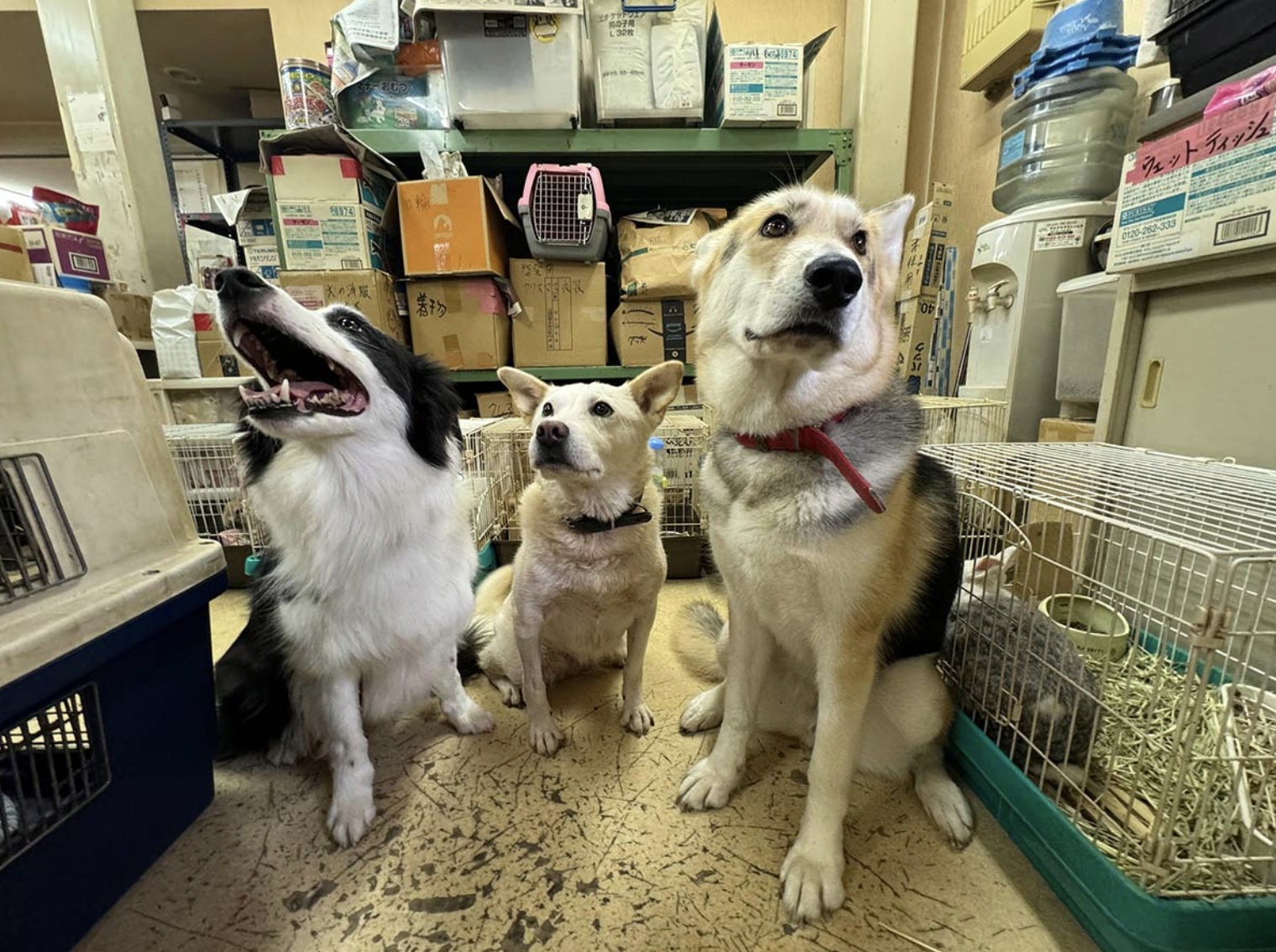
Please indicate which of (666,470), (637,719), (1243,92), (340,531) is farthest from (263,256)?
Result: (1243,92)

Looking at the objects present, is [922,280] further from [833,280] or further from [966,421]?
[833,280]

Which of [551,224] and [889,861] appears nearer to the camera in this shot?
[889,861]

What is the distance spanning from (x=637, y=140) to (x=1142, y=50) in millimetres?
1992

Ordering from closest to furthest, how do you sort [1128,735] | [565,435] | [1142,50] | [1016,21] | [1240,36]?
[1128,735], [565,435], [1240,36], [1142,50], [1016,21]

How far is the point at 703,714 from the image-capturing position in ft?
4.30

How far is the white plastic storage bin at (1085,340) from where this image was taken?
1907mm

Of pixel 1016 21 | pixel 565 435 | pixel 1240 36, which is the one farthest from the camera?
pixel 1016 21

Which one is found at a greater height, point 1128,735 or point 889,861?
point 1128,735

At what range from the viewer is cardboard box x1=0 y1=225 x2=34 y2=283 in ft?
7.50

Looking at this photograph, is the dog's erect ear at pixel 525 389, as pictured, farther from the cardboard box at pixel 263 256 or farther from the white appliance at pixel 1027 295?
the cardboard box at pixel 263 256

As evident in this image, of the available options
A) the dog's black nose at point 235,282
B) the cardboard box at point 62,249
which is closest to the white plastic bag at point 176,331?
the cardboard box at point 62,249

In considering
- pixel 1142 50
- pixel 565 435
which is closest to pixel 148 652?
pixel 565 435

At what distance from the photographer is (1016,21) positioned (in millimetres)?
2398

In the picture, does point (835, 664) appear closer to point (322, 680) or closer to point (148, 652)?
point (322, 680)
